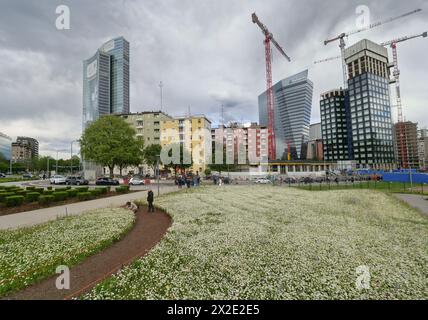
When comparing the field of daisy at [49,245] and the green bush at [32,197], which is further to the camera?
the green bush at [32,197]

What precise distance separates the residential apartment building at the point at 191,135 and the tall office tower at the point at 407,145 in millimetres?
161812

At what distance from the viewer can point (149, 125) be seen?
102 metres

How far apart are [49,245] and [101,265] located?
3361 mm

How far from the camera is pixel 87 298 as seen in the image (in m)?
5.36

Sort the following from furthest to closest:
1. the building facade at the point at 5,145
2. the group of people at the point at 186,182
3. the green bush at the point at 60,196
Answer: the building facade at the point at 5,145, the group of people at the point at 186,182, the green bush at the point at 60,196

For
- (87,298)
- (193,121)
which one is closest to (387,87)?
(193,121)

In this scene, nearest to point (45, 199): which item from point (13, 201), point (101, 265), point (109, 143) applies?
point (13, 201)

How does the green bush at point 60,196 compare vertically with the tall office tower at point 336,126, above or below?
below

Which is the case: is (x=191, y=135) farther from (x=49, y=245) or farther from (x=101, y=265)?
(x=101, y=265)

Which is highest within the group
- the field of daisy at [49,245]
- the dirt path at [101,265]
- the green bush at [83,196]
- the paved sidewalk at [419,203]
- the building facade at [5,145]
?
the building facade at [5,145]

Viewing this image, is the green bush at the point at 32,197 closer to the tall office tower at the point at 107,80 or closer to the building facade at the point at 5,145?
the tall office tower at the point at 107,80

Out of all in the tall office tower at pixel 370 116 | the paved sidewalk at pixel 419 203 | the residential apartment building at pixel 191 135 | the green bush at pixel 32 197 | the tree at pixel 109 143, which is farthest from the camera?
the tall office tower at pixel 370 116

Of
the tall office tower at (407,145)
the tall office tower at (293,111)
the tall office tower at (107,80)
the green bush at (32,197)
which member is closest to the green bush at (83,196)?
the green bush at (32,197)

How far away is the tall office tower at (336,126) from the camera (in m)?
168
